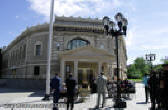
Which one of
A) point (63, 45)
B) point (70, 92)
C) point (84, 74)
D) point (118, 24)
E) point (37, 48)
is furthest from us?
point (37, 48)

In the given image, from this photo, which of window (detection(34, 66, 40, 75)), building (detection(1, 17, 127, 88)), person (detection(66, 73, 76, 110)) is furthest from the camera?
window (detection(34, 66, 40, 75))

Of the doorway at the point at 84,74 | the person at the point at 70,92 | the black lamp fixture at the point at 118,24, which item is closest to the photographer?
the person at the point at 70,92

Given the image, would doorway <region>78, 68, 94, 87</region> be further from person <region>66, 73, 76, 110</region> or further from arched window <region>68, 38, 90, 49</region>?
person <region>66, 73, 76, 110</region>

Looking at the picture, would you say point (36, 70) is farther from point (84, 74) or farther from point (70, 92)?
point (70, 92)

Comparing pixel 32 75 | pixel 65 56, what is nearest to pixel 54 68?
pixel 32 75

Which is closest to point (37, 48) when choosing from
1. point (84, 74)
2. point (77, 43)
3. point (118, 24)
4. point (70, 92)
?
point (77, 43)

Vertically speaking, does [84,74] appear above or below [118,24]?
below

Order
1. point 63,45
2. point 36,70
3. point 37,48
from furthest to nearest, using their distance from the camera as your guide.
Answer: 1. point 37,48
2. point 36,70
3. point 63,45

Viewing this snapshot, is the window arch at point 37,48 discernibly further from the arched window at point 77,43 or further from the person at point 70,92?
the person at point 70,92

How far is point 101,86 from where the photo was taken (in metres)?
9.21

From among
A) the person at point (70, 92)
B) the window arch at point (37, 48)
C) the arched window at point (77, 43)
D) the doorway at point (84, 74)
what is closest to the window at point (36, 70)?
the window arch at point (37, 48)

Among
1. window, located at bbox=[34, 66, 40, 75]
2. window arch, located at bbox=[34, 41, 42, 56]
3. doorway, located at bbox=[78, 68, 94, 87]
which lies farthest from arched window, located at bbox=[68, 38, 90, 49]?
window, located at bbox=[34, 66, 40, 75]

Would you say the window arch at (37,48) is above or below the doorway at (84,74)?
above

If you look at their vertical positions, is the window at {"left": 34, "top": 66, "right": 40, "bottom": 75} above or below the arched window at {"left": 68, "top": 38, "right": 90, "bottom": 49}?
below
